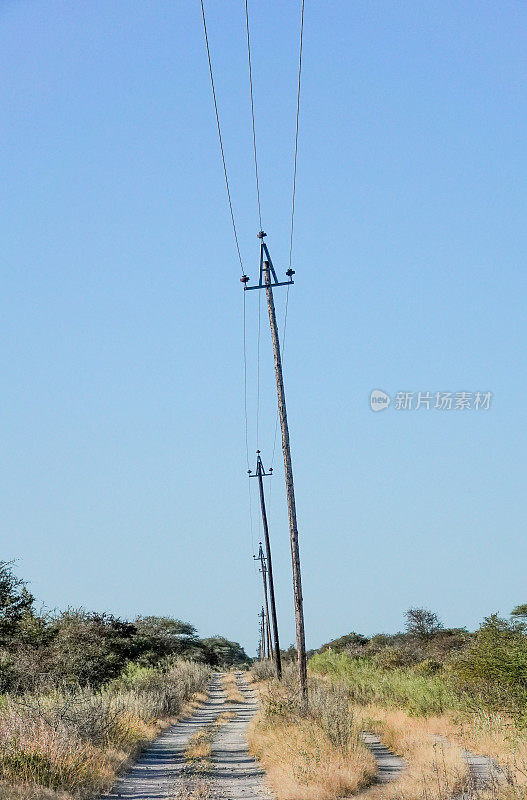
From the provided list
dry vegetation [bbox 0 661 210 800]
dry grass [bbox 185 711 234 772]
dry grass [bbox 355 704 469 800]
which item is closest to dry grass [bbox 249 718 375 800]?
dry grass [bbox 355 704 469 800]

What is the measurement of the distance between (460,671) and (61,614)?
46.2 ft

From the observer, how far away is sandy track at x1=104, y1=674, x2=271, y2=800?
11383 millimetres

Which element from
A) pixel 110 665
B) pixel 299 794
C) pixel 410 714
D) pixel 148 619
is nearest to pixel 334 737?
pixel 299 794

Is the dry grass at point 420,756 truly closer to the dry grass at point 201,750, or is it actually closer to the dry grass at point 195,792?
the dry grass at point 195,792

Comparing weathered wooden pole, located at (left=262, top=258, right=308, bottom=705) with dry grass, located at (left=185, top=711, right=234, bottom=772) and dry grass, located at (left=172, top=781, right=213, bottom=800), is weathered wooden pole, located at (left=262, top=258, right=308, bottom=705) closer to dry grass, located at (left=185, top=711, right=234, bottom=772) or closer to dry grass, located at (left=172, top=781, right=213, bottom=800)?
dry grass, located at (left=185, top=711, right=234, bottom=772)

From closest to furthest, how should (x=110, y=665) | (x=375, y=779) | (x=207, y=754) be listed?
(x=375, y=779), (x=207, y=754), (x=110, y=665)

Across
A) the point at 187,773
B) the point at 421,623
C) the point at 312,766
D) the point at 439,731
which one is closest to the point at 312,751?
the point at 312,766

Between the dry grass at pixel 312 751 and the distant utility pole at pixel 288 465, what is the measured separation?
3.99 feet

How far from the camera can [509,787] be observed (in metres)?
8.34

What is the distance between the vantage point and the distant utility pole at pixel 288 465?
63.0 feet

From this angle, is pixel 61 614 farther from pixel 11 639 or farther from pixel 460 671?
pixel 460 671

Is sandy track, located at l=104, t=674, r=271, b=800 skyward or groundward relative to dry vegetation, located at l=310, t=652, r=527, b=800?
groundward

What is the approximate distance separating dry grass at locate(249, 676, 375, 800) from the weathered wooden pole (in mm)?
1403

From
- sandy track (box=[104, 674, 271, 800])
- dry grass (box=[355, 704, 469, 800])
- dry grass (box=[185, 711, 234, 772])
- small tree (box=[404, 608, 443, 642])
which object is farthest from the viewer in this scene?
small tree (box=[404, 608, 443, 642])
